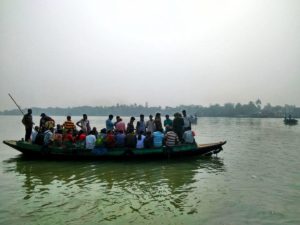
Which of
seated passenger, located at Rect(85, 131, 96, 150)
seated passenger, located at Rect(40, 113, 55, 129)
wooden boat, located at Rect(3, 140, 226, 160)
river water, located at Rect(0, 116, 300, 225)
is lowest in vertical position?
river water, located at Rect(0, 116, 300, 225)

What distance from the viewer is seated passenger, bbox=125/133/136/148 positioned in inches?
553

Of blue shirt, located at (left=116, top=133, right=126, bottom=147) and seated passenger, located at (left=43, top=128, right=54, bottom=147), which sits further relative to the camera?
seated passenger, located at (left=43, top=128, right=54, bottom=147)

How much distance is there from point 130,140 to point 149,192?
197 inches

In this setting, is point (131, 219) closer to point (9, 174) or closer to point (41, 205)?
point (41, 205)

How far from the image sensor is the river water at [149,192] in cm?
720

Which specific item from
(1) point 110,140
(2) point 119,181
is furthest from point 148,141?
(2) point 119,181

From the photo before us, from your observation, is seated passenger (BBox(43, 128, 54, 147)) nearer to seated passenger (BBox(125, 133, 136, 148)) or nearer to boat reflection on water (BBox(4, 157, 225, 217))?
boat reflection on water (BBox(4, 157, 225, 217))

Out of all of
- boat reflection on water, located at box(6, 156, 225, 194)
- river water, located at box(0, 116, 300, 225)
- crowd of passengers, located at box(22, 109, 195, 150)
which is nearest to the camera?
river water, located at box(0, 116, 300, 225)

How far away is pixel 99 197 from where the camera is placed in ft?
28.6

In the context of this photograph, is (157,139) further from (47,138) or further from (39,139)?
(39,139)

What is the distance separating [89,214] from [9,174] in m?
6.23

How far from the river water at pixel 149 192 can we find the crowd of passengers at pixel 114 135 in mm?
943

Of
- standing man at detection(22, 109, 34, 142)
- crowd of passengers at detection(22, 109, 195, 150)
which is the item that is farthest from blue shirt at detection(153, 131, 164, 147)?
standing man at detection(22, 109, 34, 142)

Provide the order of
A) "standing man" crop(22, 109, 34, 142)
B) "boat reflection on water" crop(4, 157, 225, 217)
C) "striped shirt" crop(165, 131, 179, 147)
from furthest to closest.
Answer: "standing man" crop(22, 109, 34, 142) < "striped shirt" crop(165, 131, 179, 147) < "boat reflection on water" crop(4, 157, 225, 217)
